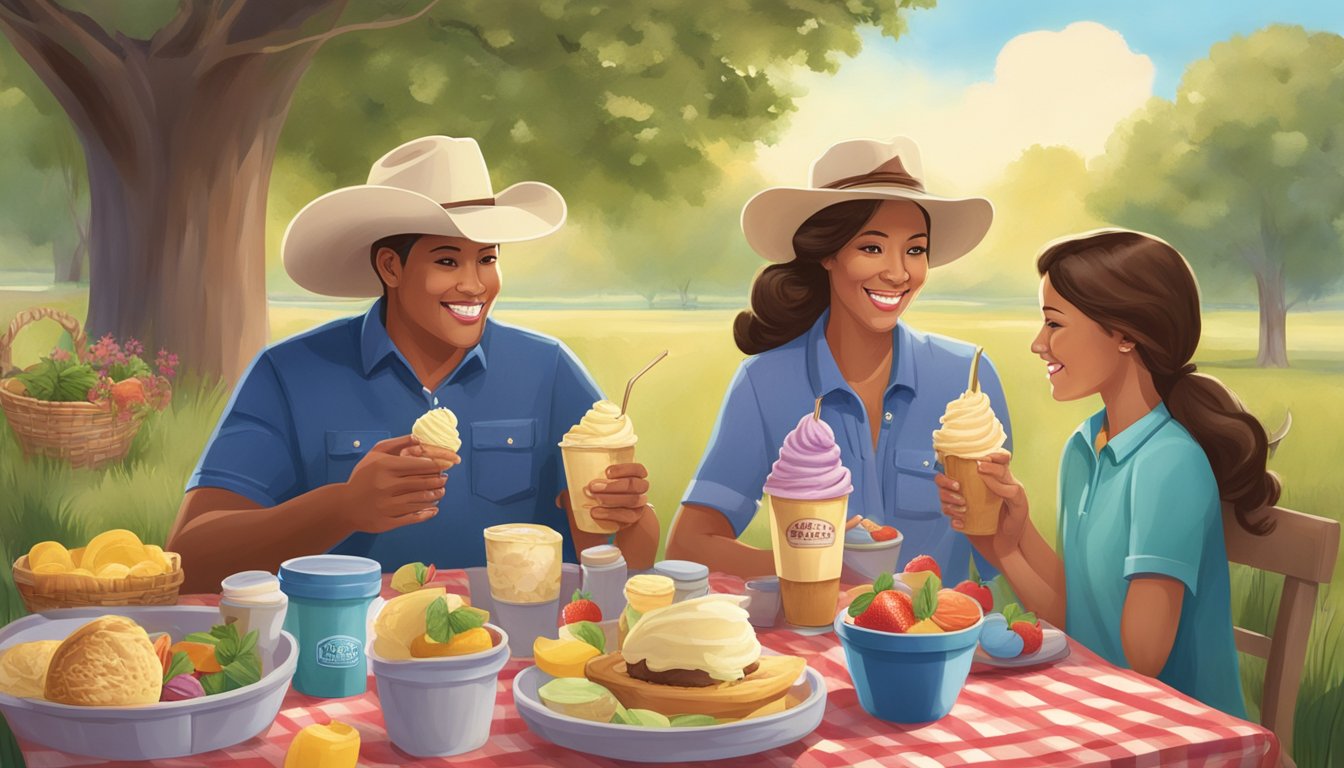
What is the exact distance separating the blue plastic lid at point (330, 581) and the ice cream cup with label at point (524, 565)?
25cm

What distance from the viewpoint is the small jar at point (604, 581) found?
237cm

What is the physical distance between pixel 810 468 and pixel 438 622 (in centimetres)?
82

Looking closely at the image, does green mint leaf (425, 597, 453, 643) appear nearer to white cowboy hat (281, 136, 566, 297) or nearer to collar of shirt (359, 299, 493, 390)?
white cowboy hat (281, 136, 566, 297)

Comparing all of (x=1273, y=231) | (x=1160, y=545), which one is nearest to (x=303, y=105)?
(x=1160, y=545)

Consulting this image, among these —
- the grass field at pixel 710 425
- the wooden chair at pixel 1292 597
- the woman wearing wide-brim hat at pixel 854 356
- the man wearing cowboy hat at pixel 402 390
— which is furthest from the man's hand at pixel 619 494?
the grass field at pixel 710 425

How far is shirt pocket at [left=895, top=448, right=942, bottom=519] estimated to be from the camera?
3.41 metres

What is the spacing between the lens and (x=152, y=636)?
6.64ft

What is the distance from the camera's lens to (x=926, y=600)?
1.90 metres

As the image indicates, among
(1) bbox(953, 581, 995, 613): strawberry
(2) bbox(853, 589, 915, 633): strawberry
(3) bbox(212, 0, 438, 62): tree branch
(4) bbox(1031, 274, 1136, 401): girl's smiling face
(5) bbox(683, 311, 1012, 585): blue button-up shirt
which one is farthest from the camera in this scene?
(3) bbox(212, 0, 438, 62): tree branch

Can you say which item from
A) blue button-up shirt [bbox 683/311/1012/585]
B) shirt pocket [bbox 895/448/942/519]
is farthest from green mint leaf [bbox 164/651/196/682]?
shirt pocket [bbox 895/448/942/519]

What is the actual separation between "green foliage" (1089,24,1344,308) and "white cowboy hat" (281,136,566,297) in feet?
16.7

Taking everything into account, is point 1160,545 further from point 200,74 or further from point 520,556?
point 200,74

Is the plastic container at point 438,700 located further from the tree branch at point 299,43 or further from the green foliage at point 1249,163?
the green foliage at point 1249,163

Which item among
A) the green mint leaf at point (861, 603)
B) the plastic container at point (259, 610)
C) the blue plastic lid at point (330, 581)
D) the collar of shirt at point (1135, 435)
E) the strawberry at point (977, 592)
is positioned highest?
the collar of shirt at point (1135, 435)
